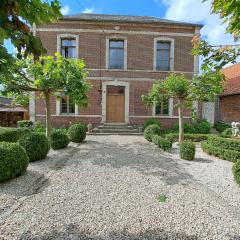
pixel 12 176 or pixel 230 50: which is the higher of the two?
pixel 230 50

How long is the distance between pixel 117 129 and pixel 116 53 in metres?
5.25

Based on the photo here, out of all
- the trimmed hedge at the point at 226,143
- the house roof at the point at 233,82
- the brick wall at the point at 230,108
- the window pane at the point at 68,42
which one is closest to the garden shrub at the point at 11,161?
the trimmed hedge at the point at 226,143

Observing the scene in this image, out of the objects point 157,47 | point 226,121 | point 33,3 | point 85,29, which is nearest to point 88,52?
point 85,29

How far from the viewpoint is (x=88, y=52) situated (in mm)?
16609

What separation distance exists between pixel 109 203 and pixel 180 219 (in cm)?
128

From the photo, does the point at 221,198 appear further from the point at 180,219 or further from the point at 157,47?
the point at 157,47

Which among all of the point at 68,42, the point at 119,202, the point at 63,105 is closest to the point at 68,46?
the point at 68,42

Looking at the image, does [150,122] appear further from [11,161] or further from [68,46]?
[11,161]

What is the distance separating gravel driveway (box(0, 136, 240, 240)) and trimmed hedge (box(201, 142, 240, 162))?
806 millimetres

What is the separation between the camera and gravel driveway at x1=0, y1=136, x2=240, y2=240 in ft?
11.4

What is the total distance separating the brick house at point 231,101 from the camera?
721 inches

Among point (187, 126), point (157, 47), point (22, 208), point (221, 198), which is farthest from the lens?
point (157, 47)

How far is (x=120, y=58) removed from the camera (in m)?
Result: 16.9

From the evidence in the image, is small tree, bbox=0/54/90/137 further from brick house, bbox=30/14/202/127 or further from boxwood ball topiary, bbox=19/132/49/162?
brick house, bbox=30/14/202/127
